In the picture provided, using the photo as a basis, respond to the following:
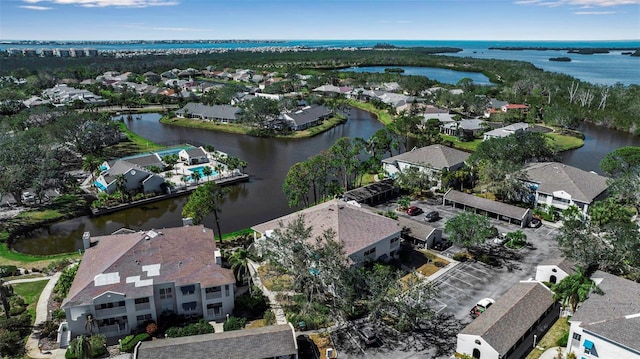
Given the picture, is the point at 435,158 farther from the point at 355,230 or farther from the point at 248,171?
the point at 248,171

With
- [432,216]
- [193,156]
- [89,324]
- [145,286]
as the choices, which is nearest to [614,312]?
[432,216]

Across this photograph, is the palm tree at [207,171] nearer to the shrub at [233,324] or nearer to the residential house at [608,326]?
the shrub at [233,324]

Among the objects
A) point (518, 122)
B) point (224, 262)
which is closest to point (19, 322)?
point (224, 262)

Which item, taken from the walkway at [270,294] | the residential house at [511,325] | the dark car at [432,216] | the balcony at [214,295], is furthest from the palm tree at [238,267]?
the dark car at [432,216]

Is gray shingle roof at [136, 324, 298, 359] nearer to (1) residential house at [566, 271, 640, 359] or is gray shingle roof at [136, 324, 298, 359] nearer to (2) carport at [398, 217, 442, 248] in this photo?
(1) residential house at [566, 271, 640, 359]

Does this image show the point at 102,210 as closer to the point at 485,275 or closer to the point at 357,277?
the point at 357,277

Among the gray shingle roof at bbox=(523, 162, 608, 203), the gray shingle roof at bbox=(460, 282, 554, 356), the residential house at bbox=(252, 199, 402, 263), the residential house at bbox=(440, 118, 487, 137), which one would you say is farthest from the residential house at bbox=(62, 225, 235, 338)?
the residential house at bbox=(440, 118, 487, 137)
